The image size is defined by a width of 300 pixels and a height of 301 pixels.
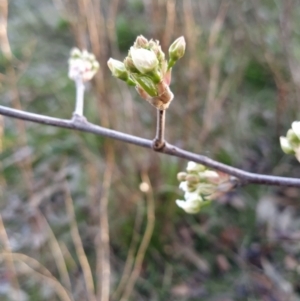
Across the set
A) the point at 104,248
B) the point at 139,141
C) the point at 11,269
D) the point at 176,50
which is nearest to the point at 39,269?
the point at 11,269

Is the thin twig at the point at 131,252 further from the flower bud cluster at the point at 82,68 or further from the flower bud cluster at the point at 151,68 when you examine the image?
the flower bud cluster at the point at 151,68

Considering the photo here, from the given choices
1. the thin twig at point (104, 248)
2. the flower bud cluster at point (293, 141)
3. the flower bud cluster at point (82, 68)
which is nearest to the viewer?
the flower bud cluster at point (293, 141)

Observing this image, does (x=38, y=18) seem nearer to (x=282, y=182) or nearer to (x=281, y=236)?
(x=281, y=236)

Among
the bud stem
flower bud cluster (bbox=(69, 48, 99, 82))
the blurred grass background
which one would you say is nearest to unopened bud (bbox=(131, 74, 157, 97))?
the bud stem

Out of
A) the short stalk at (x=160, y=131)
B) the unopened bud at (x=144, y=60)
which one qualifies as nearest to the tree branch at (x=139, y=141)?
the short stalk at (x=160, y=131)

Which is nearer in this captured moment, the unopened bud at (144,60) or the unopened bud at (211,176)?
the unopened bud at (144,60)

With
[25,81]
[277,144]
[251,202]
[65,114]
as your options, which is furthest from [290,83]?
[25,81]

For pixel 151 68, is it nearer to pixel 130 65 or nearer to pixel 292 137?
pixel 130 65
